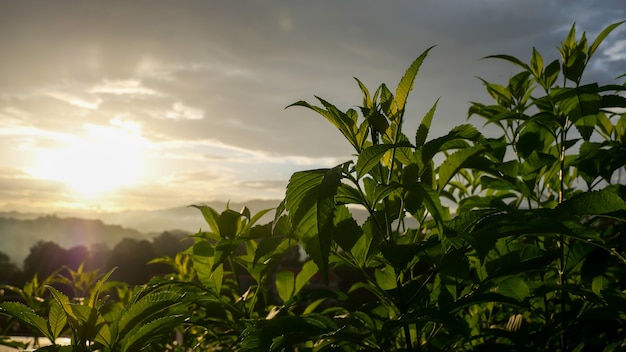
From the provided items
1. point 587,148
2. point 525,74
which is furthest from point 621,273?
point 525,74

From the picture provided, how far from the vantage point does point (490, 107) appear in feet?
5.74

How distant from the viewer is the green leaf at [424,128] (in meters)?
1.21

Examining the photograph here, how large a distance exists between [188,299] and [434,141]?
605mm

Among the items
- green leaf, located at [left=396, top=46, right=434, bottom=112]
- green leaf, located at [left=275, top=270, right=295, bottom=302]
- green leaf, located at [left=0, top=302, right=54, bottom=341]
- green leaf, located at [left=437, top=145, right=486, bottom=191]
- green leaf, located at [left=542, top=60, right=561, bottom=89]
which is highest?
green leaf, located at [left=542, top=60, right=561, bottom=89]

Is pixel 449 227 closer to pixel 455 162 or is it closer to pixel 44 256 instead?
pixel 455 162

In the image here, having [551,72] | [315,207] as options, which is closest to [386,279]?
[315,207]

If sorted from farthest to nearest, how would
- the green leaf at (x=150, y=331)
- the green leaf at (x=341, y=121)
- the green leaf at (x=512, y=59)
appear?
the green leaf at (x=512, y=59) → the green leaf at (x=341, y=121) → the green leaf at (x=150, y=331)

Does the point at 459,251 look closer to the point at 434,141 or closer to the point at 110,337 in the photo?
the point at 434,141

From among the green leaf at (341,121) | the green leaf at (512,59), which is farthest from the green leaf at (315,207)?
the green leaf at (512,59)

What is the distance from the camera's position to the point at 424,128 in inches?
48.7

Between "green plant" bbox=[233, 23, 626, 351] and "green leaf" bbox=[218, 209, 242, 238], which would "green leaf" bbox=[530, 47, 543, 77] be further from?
"green leaf" bbox=[218, 209, 242, 238]

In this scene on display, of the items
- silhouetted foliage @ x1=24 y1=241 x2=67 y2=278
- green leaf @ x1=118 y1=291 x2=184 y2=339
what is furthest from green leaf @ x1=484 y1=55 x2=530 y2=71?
silhouetted foliage @ x1=24 y1=241 x2=67 y2=278

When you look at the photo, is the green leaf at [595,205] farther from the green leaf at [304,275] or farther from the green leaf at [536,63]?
the green leaf at [536,63]

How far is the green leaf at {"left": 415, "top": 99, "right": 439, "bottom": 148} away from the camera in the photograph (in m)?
1.21
